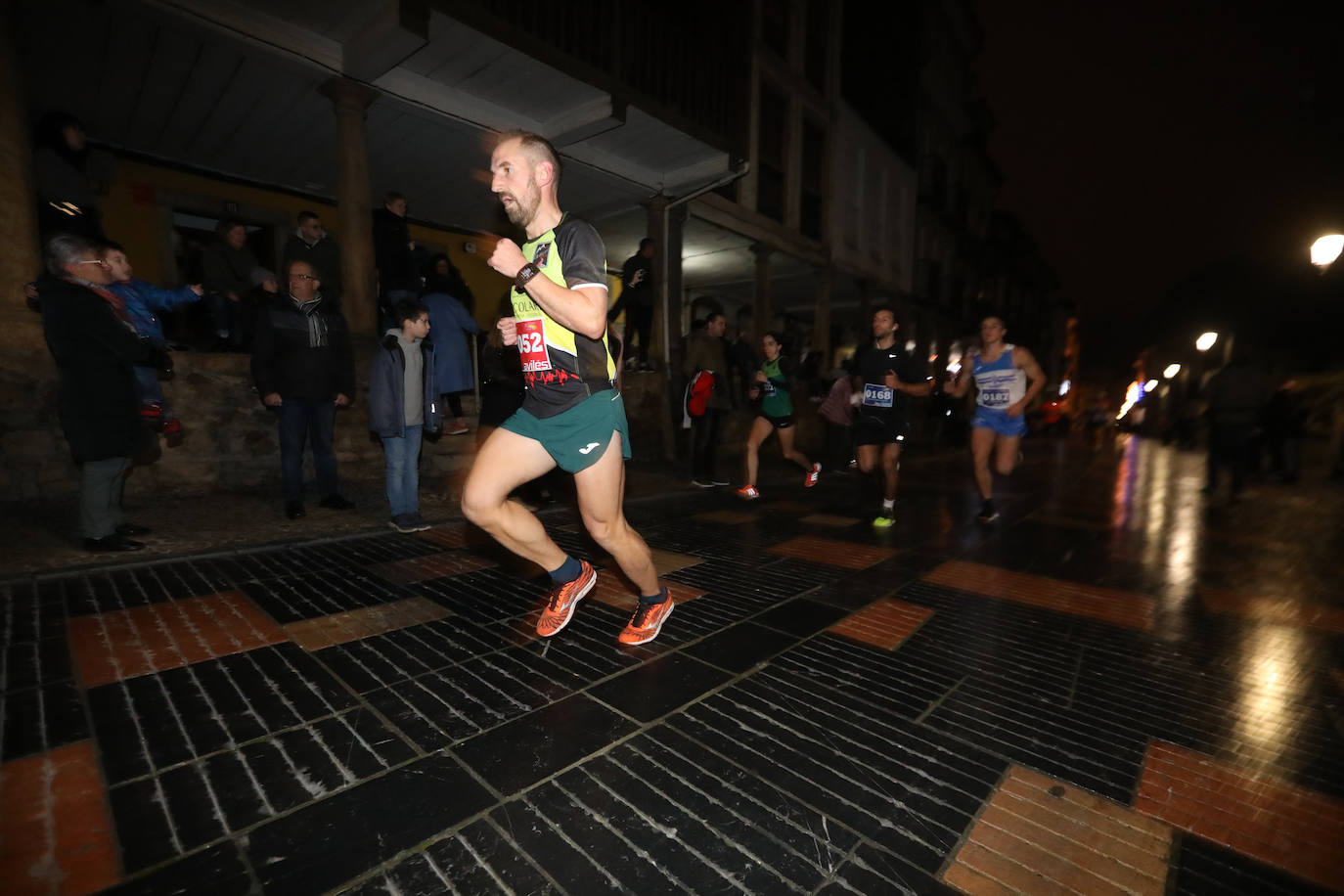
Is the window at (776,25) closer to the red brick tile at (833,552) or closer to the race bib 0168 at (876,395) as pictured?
the race bib 0168 at (876,395)

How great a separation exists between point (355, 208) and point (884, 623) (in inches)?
279

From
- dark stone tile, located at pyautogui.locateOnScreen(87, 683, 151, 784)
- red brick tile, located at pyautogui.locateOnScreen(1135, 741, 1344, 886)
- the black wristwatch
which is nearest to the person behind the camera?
red brick tile, located at pyautogui.locateOnScreen(1135, 741, 1344, 886)

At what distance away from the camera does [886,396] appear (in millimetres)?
5820

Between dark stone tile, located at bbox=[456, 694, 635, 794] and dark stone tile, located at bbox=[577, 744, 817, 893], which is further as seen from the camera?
dark stone tile, located at bbox=[456, 694, 635, 794]

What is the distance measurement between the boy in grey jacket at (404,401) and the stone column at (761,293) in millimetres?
9030

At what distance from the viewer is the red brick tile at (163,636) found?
2363 mm

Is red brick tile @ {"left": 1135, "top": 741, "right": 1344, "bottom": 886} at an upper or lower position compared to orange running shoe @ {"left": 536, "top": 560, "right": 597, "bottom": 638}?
lower

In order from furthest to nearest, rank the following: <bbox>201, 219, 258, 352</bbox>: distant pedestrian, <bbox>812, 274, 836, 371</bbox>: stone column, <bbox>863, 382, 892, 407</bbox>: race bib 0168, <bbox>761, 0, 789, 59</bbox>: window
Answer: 1. <bbox>812, 274, 836, 371</bbox>: stone column
2. <bbox>761, 0, 789, 59</bbox>: window
3. <bbox>201, 219, 258, 352</bbox>: distant pedestrian
4. <bbox>863, 382, 892, 407</bbox>: race bib 0168

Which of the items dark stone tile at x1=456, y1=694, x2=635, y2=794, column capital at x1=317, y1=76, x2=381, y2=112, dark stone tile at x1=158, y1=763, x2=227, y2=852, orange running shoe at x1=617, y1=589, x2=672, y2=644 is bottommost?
dark stone tile at x1=456, y1=694, x2=635, y2=794

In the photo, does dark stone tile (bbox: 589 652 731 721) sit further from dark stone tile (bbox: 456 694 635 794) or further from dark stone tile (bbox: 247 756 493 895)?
dark stone tile (bbox: 247 756 493 895)

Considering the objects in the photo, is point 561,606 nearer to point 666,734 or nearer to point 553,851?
point 666,734

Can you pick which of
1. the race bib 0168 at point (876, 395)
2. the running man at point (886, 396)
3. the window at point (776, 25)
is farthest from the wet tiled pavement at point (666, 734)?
the window at point (776, 25)

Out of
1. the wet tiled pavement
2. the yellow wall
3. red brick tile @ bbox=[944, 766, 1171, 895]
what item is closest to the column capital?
the yellow wall

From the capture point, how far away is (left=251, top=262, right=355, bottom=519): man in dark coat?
4.73m
